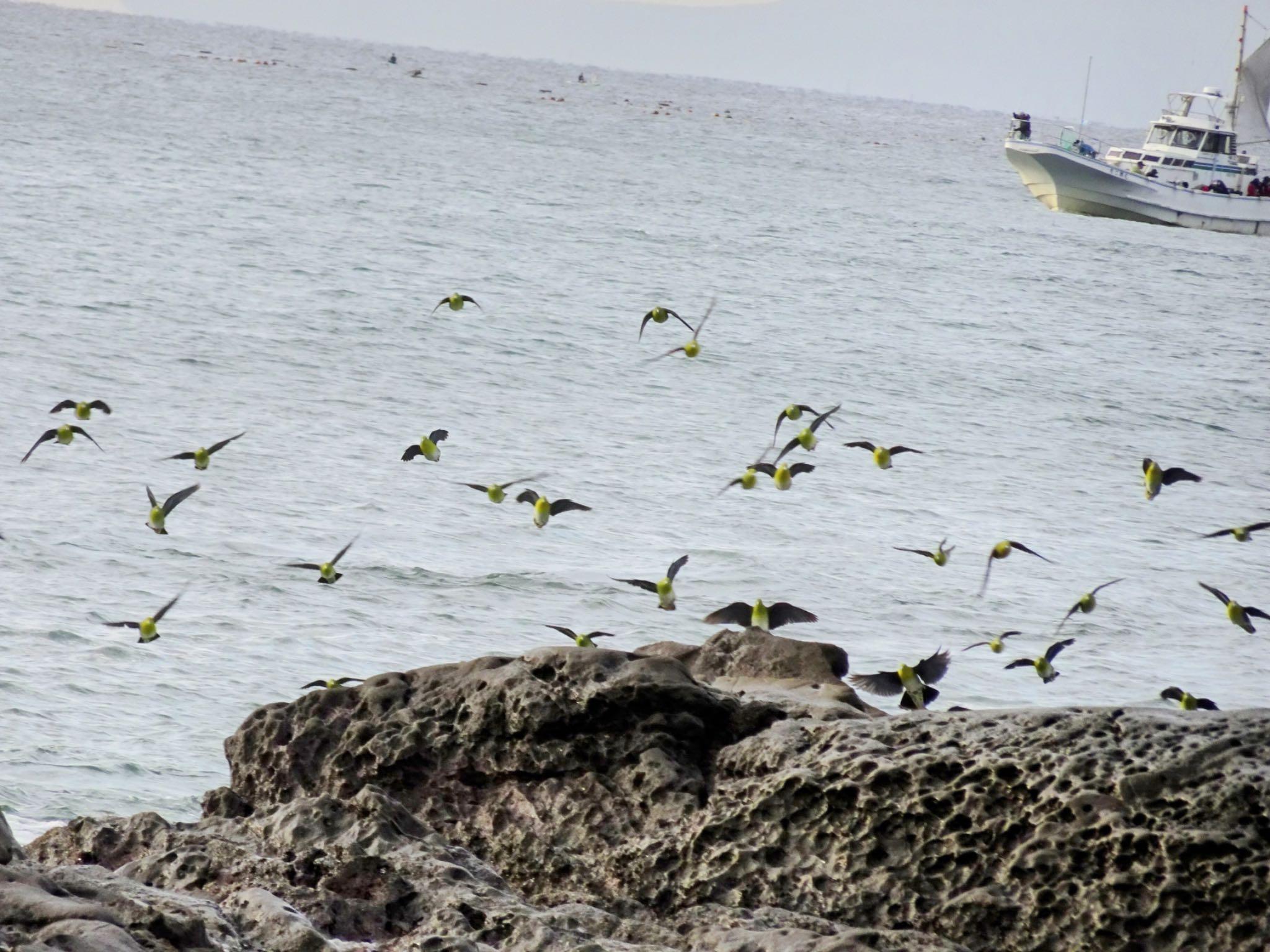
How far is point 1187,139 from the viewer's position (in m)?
63.4

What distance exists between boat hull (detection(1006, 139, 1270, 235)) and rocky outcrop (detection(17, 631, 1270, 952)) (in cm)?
6203

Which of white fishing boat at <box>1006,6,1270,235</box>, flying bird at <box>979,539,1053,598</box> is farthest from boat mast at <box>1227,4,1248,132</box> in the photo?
flying bird at <box>979,539,1053,598</box>

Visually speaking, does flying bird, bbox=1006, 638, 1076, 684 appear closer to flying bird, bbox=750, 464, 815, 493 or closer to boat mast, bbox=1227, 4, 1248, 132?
flying bird, bbox=750, 464, 815, 493

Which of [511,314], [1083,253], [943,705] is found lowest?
[943,705]

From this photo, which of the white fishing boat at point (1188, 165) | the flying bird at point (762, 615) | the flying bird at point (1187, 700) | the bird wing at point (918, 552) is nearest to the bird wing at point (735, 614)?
the flying bird at point (762, 615)

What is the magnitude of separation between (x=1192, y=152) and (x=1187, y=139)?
580 mm

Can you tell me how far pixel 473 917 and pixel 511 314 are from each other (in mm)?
29975

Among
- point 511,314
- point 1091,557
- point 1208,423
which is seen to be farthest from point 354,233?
point 1091,557

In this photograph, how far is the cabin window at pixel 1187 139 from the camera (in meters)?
62.7

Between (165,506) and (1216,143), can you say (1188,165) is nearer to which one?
(1216,143)

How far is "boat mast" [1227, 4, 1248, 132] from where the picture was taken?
64.6m

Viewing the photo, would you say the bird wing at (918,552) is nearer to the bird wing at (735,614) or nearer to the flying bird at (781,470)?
the flying bird at (781,470)

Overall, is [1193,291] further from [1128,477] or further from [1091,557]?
[1091,557]

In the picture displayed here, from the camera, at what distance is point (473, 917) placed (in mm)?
6035
